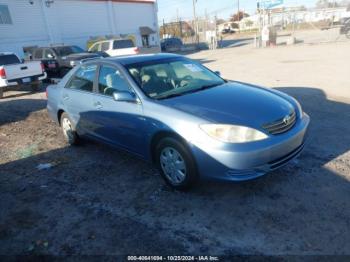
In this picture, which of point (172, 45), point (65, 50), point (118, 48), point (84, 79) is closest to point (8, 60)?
point (65, 50)

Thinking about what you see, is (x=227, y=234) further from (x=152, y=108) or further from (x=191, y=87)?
(x=191, y=87)

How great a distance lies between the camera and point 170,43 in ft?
117

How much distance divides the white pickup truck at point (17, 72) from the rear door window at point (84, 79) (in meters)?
7.65

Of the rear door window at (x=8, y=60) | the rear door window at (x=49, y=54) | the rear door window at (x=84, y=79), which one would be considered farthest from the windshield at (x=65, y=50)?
the rear door window at (x=84, y=79)

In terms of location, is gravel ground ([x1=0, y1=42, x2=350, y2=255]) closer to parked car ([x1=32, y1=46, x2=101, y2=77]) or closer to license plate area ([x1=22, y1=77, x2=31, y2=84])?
license plate area ([x1=22, y1=77, x2=31, y2=84])

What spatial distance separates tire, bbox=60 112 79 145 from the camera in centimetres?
589

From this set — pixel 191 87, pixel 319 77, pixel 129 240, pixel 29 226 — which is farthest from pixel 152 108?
pixel 319 77

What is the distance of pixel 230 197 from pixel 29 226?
7.49 feet

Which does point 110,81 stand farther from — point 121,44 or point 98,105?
point 121,44

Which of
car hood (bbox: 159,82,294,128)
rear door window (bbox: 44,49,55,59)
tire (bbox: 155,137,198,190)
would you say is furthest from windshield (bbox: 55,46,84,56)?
tire (bbox: 155,137,198,190)

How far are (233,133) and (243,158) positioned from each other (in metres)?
0.28

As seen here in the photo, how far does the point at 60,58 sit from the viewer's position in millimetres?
15617

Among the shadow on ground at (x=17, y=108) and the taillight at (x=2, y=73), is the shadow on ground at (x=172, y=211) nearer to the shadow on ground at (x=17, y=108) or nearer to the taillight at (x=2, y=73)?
the shadow on ground at (x=17, y=108)

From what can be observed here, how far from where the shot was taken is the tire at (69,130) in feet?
19.3
